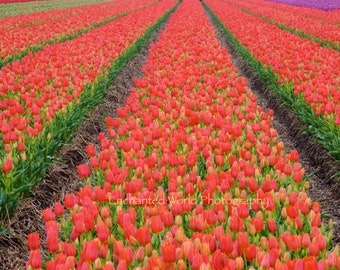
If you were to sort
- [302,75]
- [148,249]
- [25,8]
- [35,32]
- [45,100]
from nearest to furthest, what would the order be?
1. [148,249]
2. [45,100]
3. [302,75]
4. [35,32]
5. [25,8]

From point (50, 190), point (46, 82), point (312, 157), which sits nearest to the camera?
point (50, 190)

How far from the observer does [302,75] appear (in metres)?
8.70

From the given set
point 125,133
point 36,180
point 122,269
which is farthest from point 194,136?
point 122,269

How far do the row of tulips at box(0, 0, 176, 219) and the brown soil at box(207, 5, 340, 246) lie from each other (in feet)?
10.7

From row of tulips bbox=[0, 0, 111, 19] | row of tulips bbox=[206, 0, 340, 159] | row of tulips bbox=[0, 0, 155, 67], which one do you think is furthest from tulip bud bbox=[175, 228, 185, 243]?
row of tulips bbox=[0, 0, 111, 19]

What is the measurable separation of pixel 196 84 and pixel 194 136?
3515 millimetres

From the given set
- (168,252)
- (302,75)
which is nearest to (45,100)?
(168,252)

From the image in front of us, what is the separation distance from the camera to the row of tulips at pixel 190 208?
277cm

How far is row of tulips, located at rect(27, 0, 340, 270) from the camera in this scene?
2770 mm

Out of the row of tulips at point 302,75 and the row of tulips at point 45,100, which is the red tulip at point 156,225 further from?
the row of tulips at point 302,75

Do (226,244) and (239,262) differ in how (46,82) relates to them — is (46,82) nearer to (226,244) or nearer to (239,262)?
(226,244)

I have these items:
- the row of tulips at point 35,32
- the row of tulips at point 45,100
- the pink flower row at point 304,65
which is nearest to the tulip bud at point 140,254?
the row of tulips at point 45,100

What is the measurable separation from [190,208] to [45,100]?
168 inches

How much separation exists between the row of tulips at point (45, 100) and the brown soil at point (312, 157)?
3251mm
